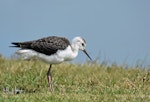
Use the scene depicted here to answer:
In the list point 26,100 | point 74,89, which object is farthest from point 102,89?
point 26,100

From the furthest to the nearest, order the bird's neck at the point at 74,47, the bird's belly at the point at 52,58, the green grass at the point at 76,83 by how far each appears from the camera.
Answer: the bird's neck at the point at 74,47 → the bird's belly at the point at 52,58 → the green grass at the point at 76,83

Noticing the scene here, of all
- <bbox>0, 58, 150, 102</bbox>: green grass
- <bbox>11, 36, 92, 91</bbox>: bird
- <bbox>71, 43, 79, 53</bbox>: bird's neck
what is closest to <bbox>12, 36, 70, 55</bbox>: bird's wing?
<bbox>11, 36, 92, 91</bbox>: bird

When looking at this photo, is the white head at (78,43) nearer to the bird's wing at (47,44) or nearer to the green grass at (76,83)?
the bird's wing at (47,44)

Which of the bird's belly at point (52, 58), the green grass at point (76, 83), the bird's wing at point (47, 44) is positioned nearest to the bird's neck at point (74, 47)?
the bird's wing at point (47, 44)

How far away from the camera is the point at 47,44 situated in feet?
44.7

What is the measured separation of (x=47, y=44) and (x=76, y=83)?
1387mm

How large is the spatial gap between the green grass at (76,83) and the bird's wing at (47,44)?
0.74m

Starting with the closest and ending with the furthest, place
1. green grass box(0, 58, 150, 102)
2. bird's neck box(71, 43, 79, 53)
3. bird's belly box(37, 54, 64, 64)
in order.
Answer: green grass box(0, 58, 150, 102), bird's belly box(37, 54, 64, 64), bird's neck box(71, 43, 79, 53)

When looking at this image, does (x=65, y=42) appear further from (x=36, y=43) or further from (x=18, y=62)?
(x=18, y=62)

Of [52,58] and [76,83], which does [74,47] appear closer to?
[52,58]

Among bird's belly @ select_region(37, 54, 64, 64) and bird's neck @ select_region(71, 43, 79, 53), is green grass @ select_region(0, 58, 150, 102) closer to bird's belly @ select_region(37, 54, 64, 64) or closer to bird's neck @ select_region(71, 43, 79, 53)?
bird's belly @ select_region(37, 54, 64, 64)

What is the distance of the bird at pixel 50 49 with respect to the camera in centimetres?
1345

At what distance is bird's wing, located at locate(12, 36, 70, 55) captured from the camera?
1346cm

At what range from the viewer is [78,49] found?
14.3 metres
